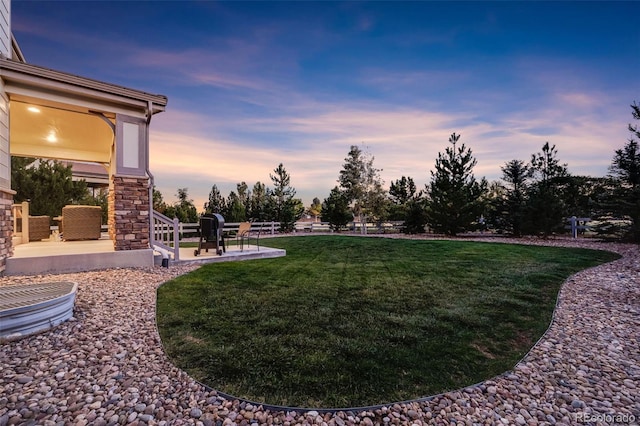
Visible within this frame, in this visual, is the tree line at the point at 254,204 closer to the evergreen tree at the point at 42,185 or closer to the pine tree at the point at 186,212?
the pine tree at the point at 186,212

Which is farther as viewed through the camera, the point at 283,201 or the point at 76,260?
the point at 283,201

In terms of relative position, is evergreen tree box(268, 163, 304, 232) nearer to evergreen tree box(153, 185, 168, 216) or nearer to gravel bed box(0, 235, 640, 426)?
evergreen tree box(153, 185, 168, 216)

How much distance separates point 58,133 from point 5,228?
3726 mm

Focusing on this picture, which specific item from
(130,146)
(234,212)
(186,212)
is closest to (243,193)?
(234,212)

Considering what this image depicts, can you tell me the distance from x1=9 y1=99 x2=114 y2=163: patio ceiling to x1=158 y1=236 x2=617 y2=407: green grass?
14.7 ft

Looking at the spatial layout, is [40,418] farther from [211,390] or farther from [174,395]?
[211,390]

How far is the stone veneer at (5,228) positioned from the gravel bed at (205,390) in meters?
2.98

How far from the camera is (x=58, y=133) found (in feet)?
24.7

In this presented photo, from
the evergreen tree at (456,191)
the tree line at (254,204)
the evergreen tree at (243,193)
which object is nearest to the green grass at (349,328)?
the evergreen tree at (456,191)

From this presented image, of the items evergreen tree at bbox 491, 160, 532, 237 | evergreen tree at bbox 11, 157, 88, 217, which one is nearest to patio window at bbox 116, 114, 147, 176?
evergreen tree at bbox 11, 157, 88, 217

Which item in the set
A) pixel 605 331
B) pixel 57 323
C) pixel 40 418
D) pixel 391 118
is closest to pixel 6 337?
pixel 57 323

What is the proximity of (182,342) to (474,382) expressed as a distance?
2.51 m

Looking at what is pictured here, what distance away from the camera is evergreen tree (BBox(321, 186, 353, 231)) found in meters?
20.4

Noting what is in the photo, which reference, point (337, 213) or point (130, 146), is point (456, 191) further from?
point (130, 146)
